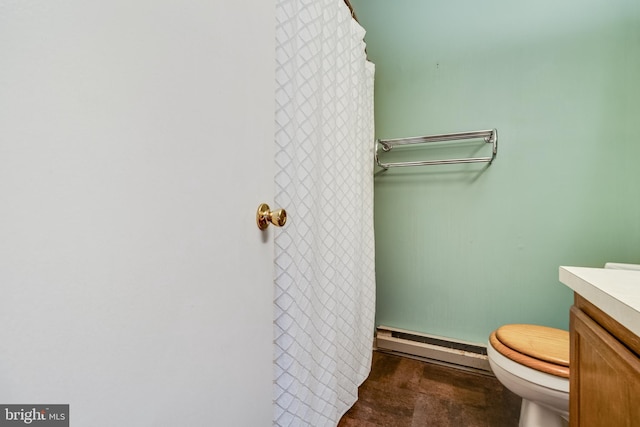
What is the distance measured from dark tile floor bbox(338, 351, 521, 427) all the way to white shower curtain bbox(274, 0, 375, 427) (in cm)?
11

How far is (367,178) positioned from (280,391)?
43.1 inches

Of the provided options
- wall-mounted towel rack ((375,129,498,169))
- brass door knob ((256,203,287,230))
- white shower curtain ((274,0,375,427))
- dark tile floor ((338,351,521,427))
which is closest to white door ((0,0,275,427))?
brass door knob ((256,203,287,230))

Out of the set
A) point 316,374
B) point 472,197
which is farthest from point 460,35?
point 316,374

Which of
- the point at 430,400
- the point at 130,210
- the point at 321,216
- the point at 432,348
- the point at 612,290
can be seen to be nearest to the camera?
the point at 130,210

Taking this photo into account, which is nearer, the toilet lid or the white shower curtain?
the white shower curtain

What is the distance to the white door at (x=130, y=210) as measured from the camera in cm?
28

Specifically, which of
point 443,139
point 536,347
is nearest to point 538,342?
point 536,347

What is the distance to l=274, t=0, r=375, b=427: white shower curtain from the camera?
84cm

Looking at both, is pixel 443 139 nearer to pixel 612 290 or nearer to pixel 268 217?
pixel 612 290

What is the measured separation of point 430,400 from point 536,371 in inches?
22.5

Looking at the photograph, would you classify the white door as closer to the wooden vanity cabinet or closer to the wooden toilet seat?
the wooden vanity cabinet

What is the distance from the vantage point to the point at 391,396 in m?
1.39

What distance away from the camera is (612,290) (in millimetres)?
533

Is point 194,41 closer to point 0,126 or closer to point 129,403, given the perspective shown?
point 0,126
